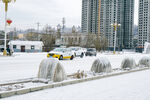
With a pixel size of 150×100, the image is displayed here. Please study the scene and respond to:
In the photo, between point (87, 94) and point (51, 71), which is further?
point (51, 71)

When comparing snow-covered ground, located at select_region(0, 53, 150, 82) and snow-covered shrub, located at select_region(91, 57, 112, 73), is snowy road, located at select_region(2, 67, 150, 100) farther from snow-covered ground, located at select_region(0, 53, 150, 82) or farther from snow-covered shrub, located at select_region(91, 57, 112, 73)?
snow-covered ground, located at select_region(0, 53, 150, 82)

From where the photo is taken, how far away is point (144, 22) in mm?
155875

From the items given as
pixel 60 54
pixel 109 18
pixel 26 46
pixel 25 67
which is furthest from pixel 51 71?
pixel 109 18

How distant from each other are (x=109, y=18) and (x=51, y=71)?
150313mm

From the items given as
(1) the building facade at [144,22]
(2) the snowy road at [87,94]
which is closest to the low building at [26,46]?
(2) the snowy road at [87,94]

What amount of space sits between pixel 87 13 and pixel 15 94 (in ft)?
526

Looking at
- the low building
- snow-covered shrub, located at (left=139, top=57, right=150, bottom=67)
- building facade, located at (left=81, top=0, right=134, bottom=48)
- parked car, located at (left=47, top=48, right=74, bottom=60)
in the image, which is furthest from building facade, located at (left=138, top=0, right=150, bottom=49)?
snow-covered shrub, located at (left=139, top=57, right=150, bottom=67)

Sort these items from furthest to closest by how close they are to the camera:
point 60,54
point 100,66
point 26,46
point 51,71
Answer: point 26,46 → point 60,54 → point 100,66 → point 51,71

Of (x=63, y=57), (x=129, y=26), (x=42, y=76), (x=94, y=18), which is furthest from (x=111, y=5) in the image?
(x=42, y=76)

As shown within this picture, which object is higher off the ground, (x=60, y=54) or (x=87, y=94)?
(x=60, y=54)

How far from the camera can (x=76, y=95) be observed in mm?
6859

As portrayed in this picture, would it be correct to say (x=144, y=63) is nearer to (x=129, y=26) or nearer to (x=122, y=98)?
(x=122, y=98)

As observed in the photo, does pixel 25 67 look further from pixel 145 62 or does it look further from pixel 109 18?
pixel 109 18

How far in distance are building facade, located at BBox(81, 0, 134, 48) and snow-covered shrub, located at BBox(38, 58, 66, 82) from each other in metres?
141
